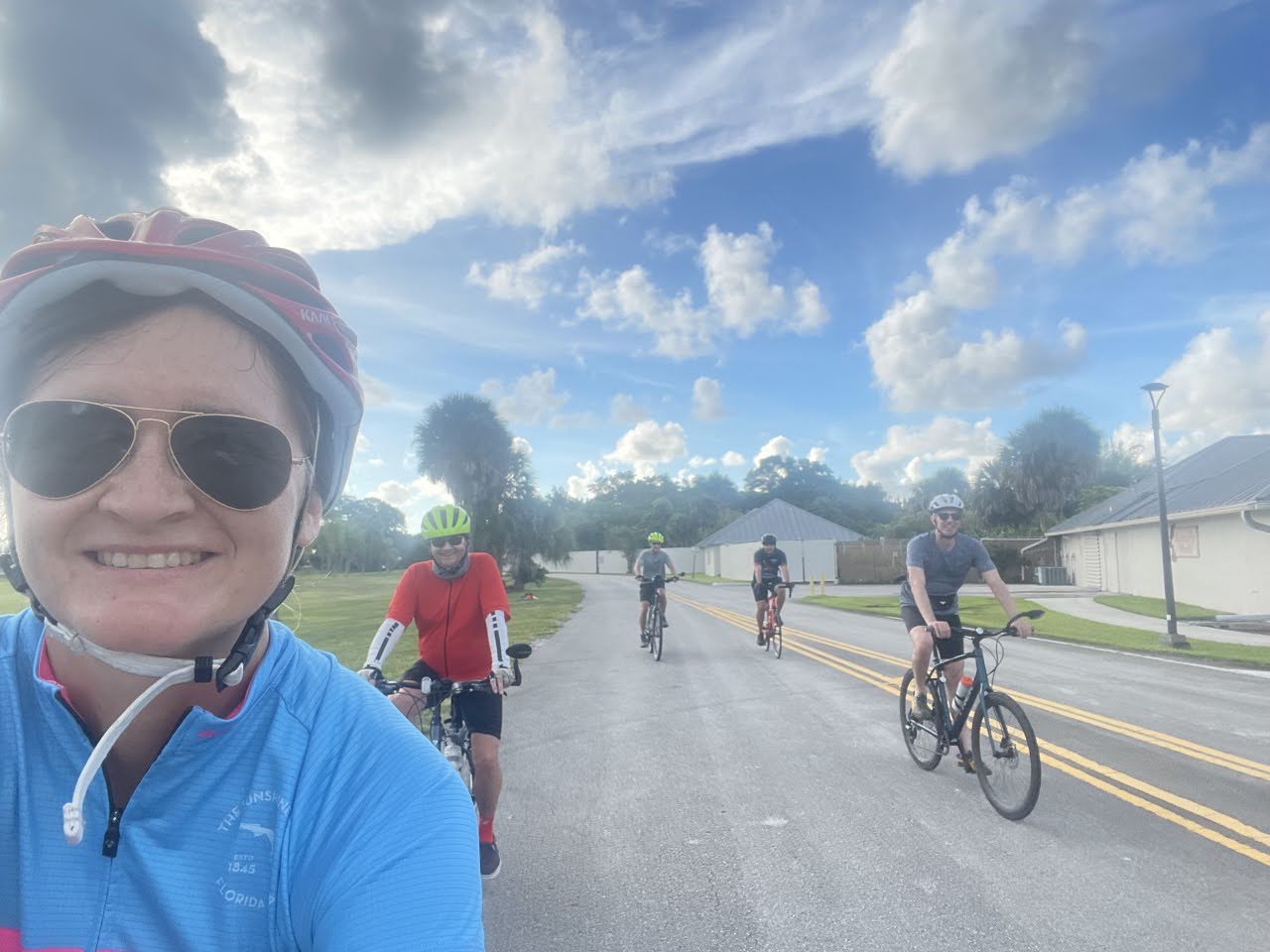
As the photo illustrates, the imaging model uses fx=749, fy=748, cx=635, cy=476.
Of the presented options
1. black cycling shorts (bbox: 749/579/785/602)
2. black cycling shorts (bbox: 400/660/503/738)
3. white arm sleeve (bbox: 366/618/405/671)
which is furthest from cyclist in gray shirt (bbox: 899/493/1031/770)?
black cycling shorts (bbox: 749/579/785/602)

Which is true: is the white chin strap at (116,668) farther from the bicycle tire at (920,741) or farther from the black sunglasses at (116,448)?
the bicycle tire at (920,741)

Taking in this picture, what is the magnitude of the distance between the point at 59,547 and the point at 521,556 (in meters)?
40.8

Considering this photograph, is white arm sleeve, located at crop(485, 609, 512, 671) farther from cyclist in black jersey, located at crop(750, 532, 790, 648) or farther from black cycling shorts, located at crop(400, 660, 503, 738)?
cyclist in black jersey, located at crop(750, 532, 790, 648)

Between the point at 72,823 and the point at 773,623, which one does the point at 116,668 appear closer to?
the point at 72,823

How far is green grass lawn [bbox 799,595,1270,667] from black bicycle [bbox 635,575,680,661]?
215 inches

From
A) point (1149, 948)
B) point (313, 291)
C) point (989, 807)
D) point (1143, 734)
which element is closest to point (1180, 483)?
point (1143, 734)

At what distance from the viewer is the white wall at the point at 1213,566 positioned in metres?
19.6

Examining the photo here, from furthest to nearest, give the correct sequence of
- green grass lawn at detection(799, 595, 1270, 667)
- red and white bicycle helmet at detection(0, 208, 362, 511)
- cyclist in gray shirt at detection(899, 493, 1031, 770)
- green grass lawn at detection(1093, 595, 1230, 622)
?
green grass lawn at detection(1093, 595, 1230, 622) < green grass lawn at detection(799, 595, 1270, 667) < cyclist in gray shirt at detection(899, 493, 1031, 770) < red and white bicycle helmet at detection(0, 208, 362, 511)

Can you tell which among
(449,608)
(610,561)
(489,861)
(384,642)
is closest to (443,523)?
(449,608)

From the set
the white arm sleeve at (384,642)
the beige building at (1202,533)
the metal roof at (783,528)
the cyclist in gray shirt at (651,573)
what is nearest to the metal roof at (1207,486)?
the beige building at (1202,533)

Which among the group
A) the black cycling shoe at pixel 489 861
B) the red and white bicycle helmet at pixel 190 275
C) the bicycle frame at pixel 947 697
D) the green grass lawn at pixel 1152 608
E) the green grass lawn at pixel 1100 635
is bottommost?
the green grass lawn at pixel 1152 608

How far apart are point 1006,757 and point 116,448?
5408 millimetres

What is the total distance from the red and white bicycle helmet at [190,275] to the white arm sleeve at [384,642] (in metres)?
3.16

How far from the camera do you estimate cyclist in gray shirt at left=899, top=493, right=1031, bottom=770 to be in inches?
239
